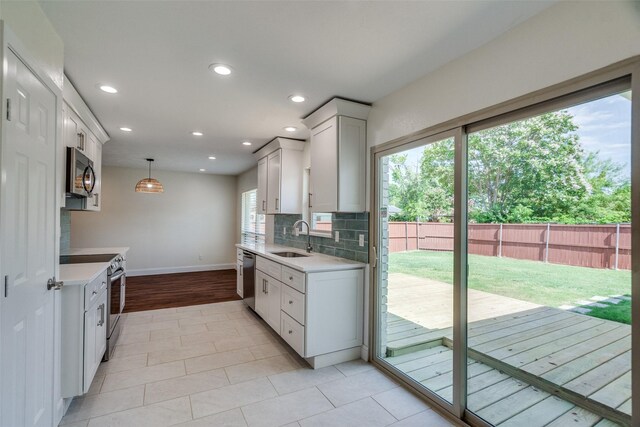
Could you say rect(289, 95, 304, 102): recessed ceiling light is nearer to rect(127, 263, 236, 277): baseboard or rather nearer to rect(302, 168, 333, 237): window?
rect(302, 168, 333, 237): window

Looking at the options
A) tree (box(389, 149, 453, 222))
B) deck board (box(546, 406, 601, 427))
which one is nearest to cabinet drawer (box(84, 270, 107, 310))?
tree (box(389, 149, 453, 222))

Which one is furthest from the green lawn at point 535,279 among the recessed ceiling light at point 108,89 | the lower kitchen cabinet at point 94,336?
the recessed ceiling light at point 108,89

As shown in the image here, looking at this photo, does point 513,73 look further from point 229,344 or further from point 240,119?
point 229,344

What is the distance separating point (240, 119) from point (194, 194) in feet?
15.3

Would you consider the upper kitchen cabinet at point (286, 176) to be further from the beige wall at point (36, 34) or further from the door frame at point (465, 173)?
the beige wall at point (36, 34)

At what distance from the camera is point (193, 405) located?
220cm

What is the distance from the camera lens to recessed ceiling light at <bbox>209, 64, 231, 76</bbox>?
2250 millimetres

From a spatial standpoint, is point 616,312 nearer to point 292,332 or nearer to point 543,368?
point 543,368

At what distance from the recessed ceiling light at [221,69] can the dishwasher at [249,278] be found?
95.4 inches

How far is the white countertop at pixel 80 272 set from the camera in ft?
6.82

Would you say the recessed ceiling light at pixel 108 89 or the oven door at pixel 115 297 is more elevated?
the recessed ceiling light at pixel 108 89

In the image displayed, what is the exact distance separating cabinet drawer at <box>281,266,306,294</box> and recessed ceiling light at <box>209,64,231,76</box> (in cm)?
179

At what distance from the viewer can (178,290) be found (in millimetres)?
5609

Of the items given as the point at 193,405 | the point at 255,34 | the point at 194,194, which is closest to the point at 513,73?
the point at 255,34
